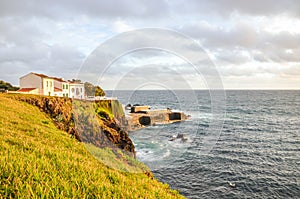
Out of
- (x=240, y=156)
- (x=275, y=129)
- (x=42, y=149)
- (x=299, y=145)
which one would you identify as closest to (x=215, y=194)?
(x=240, y=156)

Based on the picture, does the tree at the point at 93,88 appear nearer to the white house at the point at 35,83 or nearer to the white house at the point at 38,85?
the white house at the point at 38,85

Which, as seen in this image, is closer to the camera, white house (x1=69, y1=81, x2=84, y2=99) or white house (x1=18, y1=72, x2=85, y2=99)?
white house (x1=69, y1=81, x2=84, y2=99)

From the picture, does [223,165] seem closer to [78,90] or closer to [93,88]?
[93,88]

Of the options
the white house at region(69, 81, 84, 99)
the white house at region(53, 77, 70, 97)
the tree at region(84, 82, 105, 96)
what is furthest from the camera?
the white house at region(53, 77, 70, 97)

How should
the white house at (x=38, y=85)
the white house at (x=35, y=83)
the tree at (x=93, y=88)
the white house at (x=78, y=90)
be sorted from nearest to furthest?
Answer: the tree at (x=93, y=88), the white house at (x=78, y=90), the white house at (x=38, y=85), the white house at (x=35, y=83)

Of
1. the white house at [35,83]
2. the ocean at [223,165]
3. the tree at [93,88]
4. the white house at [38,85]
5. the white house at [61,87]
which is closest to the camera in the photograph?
the tree at [93,88]

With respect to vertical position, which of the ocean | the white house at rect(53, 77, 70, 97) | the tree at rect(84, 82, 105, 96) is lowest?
the ocean

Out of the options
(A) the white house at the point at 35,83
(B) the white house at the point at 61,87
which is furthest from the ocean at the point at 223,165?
(A) the white house at the point at 35,83

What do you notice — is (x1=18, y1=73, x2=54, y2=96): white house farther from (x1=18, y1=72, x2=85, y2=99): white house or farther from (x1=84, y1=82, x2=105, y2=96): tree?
(x1=84, y1=82, x2=105, y2=96): tree

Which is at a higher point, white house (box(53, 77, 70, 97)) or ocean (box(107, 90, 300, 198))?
white house (box(53, 77, 70, 97))

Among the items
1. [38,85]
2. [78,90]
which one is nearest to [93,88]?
[78,90]

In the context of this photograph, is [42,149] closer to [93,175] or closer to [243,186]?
[93,175]

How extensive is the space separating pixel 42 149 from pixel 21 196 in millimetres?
2991

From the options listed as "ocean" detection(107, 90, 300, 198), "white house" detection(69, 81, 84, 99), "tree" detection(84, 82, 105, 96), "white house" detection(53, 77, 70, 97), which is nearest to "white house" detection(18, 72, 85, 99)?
"white house" detection(69, 81, 84, 99)
